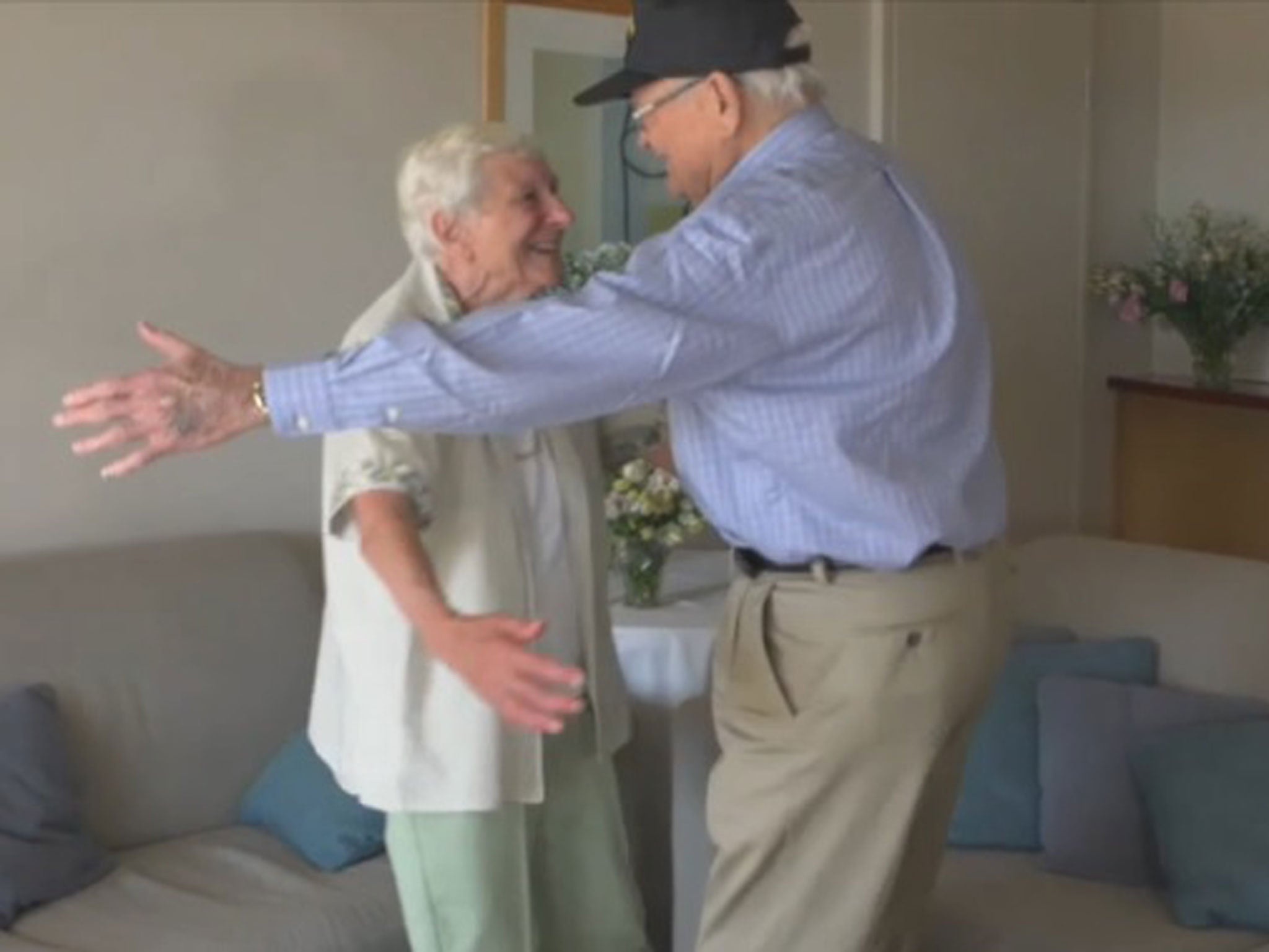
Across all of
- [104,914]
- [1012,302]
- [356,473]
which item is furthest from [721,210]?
[1012,302]

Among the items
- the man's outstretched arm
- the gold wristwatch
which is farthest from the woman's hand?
the gold wristwatch

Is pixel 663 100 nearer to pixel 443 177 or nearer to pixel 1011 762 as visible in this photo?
pixel 443 177

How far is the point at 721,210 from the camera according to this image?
1.75 meters

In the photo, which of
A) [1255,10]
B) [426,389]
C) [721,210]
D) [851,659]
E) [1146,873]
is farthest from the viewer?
[1255,10]

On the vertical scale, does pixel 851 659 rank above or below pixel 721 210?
below

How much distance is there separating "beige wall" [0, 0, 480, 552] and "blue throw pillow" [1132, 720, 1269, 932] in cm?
155

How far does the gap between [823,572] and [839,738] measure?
162 millimetres

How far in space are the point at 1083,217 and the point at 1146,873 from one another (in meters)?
2.14

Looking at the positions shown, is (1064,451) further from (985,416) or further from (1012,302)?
(985,416)

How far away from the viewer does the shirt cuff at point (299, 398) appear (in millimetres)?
1622

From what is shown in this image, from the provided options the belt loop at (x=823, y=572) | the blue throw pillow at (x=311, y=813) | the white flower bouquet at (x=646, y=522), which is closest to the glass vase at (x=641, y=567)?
the white flower bouquet at (x=646, y=522)

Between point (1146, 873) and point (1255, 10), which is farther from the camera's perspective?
point (1255, 10)

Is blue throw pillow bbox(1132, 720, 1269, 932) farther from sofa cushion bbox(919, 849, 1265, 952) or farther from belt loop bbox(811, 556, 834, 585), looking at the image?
belt loop bbox(811, 556, 834, 585)

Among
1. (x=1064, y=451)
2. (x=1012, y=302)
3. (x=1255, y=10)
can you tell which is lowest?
(x=1064, y=451)
